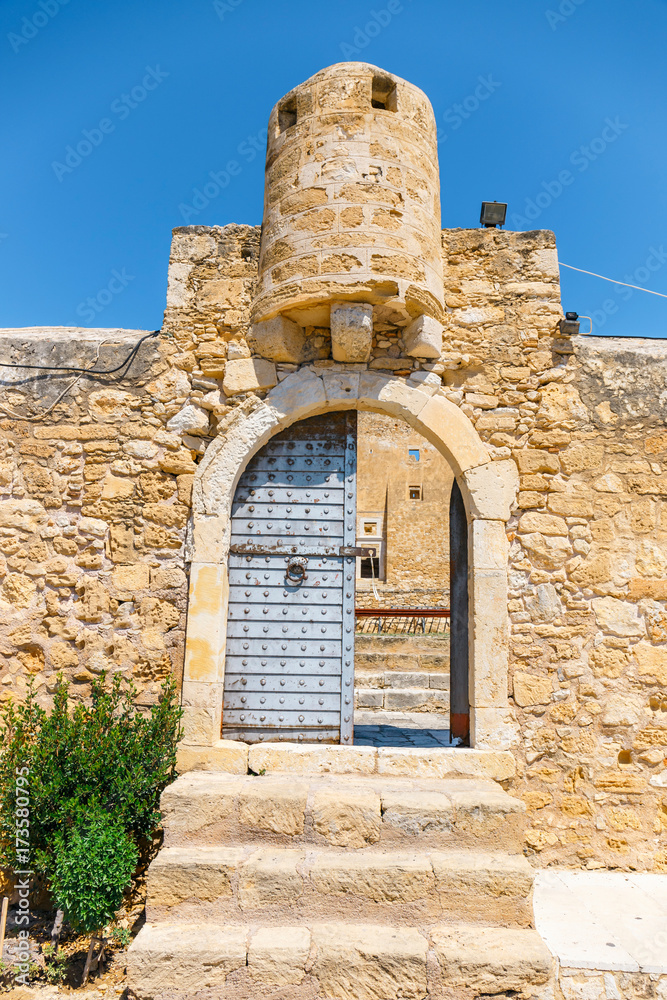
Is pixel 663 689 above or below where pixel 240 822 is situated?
above

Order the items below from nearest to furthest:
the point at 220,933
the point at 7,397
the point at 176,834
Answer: the point at 220,933, the point at 176,834, the point at 7,397

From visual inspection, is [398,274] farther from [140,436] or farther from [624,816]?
[624,816]

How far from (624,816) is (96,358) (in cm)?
432

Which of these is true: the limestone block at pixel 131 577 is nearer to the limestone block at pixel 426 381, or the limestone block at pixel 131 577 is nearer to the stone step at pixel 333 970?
the stone step at pixel 333 970

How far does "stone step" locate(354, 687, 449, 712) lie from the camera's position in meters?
8.32

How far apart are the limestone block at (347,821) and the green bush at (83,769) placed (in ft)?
3.09

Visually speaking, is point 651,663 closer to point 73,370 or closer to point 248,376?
point 248,376

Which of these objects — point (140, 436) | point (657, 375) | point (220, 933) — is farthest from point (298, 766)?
point (657, 375)

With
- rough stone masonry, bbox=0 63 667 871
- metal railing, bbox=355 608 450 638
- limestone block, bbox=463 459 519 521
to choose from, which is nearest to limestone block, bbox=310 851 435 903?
rough stone masonry, bbox=0 63 667 871

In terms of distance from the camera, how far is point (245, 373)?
4160 mm

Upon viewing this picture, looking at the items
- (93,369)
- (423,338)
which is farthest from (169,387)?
(423,338)

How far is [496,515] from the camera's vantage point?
159 inches

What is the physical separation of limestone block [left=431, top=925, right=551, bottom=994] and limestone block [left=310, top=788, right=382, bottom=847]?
0.53m

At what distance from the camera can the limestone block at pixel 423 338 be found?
4.06 metres
